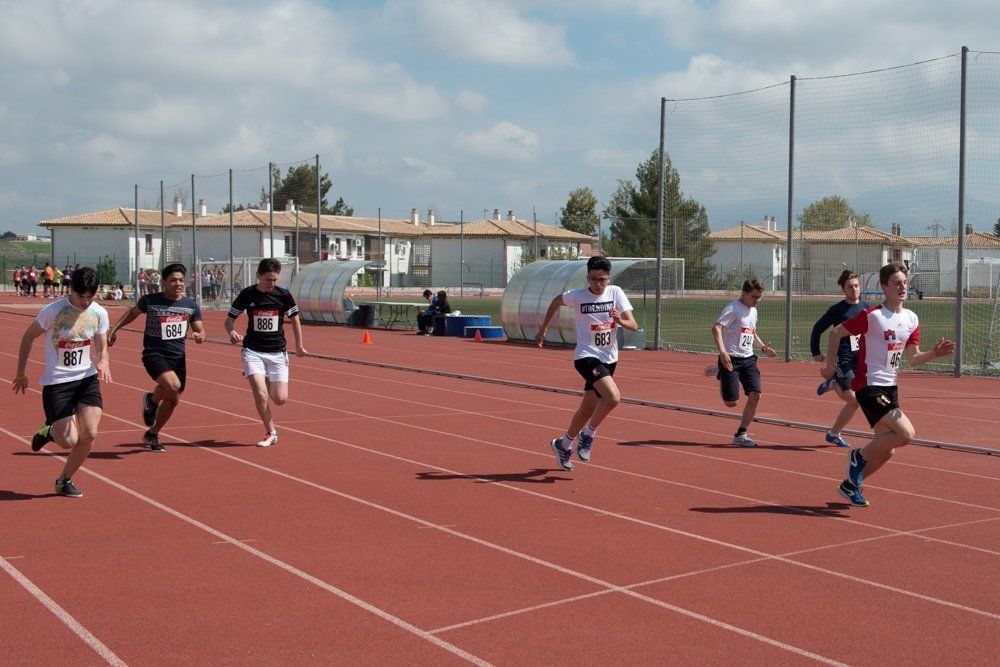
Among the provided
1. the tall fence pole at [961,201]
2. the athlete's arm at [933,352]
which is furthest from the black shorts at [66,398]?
the tall fence pole at [961,201]

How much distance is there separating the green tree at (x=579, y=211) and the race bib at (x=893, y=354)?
90.6 meters

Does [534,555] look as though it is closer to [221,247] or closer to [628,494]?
[628,494]

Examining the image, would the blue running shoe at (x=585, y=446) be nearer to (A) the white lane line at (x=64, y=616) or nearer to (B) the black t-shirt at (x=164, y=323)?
(B) the black t-shirt at (x=164, y=323)

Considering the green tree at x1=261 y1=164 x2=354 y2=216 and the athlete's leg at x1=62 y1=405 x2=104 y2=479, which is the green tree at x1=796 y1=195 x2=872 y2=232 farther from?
the green tree at x1=261 y1=164 x2=354 y2=216

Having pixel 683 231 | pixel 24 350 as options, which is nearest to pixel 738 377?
pixel 24 350

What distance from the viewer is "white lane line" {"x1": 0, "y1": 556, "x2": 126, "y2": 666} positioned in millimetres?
4887

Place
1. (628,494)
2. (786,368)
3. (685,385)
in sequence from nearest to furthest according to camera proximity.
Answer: (628,494), (685,385), (786,368)

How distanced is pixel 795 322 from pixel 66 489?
3101 centimetres

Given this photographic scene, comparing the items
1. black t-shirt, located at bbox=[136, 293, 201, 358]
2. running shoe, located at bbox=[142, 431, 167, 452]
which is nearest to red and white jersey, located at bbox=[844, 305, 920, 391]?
black t-shirt, located at bbox=[136, 293, 201, 358]

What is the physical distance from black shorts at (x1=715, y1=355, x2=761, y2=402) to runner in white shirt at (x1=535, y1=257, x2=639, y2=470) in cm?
225

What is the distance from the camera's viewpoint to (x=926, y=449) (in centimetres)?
1117

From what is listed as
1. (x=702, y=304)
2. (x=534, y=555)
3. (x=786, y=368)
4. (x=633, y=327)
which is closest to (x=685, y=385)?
(x=786, y=368)

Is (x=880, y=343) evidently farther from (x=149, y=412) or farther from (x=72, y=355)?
(x=149, y=412)

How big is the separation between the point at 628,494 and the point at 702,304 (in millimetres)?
24203
